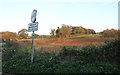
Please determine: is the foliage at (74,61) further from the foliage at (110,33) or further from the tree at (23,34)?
the tree at (23,34)

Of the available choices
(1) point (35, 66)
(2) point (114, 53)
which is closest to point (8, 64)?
(1) point (35, 66)

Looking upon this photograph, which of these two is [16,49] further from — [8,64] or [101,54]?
[101,54]

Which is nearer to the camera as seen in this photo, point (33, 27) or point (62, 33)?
point (33, 27)

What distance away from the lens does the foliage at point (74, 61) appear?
43.2 feet

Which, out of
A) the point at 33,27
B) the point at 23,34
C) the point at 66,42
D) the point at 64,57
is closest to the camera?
the point at 33,27

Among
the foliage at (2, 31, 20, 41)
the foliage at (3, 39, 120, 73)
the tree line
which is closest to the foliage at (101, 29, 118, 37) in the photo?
the tree line

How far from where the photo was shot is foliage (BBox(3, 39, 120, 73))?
13.2 m

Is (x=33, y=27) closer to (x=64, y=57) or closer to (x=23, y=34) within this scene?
(x=64, y=57)

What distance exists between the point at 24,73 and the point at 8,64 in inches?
126

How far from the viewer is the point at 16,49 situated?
789 inches

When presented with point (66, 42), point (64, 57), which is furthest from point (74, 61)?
point (66, 42)

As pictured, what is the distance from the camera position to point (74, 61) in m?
14.9

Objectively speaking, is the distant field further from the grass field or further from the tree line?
the tree line

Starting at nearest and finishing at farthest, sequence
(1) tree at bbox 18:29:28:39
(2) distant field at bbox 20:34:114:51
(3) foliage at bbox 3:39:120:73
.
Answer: (3) foliage at bbox 3:39:120:73
(2) distant field at bbox 20:34:114:51
(1) tree at bbox 18:29:28:39
